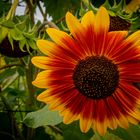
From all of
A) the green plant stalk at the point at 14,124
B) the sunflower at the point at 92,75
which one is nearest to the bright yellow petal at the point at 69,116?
the sunflower at the point at 92,75

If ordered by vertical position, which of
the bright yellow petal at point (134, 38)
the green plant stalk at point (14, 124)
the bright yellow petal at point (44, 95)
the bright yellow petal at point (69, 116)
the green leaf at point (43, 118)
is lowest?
the green plant stalk at point (14, 124)

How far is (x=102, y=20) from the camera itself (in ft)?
2.67

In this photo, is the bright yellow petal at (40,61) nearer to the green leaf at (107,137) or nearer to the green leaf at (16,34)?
the green leaf at (16,34)

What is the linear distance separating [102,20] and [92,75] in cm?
10

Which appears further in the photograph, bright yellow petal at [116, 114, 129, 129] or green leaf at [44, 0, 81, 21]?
green leaf at [44, 0, 81, 21]

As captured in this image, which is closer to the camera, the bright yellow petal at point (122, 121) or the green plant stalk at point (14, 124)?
the bright yellow petal at point (122, 121)

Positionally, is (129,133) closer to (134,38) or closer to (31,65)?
(134,38)

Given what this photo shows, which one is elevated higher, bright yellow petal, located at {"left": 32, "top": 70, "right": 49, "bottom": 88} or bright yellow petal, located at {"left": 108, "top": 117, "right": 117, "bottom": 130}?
bright yellow petal, located at {"left": 32, "top": 70, "right": 49, "bottom": 88}

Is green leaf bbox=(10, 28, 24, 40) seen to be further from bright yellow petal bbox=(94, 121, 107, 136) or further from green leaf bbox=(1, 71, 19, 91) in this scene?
green leaf bbox=(1, 71, 19, 91)

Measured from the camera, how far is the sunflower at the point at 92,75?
0.83m

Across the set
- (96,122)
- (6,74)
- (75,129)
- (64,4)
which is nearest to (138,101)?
(96,122)

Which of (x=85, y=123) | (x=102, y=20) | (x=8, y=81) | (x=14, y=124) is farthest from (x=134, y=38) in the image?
(x=8, y=81)

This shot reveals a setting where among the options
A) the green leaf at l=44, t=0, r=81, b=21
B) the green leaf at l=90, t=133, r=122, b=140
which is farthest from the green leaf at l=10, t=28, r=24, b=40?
the green leaf at l=44, t=0, r=81, b=21

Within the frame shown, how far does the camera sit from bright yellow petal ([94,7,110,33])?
0.80 metres
